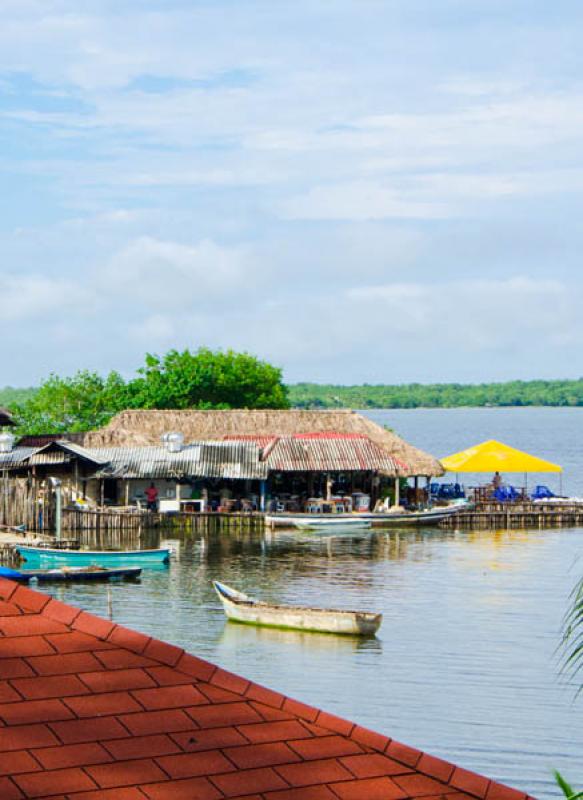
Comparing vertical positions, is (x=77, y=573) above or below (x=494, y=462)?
below

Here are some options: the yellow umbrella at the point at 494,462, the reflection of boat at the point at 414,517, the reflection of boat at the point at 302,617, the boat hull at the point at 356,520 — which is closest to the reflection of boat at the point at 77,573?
the reflection of boat at the point at 302,617

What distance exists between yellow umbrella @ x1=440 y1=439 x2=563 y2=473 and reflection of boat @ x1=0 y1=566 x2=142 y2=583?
19748mm

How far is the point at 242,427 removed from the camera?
174 ft

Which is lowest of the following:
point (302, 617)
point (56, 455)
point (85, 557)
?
point (302, 617)

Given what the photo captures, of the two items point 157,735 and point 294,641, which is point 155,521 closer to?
point 294,641

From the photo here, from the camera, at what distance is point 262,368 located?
67562 mm

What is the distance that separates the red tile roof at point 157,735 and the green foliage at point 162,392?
186 feet

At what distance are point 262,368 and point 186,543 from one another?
25.2 meters

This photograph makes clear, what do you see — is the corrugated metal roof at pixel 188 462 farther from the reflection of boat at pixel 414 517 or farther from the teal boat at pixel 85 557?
the teal boat at pixel 85 557

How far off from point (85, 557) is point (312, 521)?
41.4 feet

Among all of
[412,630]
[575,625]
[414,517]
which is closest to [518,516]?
[414,517]

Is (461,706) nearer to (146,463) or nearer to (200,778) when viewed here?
(200,778)

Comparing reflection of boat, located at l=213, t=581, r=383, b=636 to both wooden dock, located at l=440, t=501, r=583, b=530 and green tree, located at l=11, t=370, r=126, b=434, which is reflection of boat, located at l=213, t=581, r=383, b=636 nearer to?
wooden dock, located at l=440, t=501, r=583, b=530

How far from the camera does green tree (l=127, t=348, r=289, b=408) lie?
6425cm
